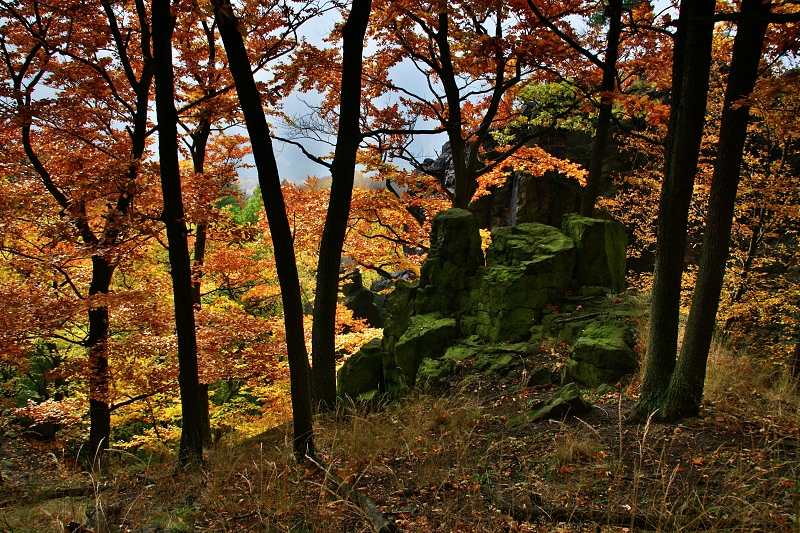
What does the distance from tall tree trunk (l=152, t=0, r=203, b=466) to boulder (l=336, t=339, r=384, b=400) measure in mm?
4212

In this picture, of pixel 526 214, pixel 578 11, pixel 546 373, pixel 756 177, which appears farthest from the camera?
pixel 526 214

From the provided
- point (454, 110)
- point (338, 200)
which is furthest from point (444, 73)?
point (338, 200)

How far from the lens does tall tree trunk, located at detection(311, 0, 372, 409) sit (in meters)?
5.55

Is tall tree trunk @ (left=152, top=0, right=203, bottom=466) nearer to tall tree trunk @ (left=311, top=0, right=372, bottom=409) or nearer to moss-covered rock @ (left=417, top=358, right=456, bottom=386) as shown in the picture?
tall tree trunk @ (left=311, top=0, right=372, bottom=409)

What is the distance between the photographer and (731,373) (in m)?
5.55

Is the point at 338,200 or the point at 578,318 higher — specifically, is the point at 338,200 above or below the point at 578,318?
above

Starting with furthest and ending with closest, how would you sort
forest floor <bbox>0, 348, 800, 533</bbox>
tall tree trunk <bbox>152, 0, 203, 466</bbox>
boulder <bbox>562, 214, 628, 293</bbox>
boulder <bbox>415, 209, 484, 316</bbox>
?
boulder <bbox>415, 209, 484, 316</bbox> → boulder <bbox>562, 214, 628, 293</bbox> → tall tree trunk <bbox>152, 0, 203, 466</bbox> → forest floor <bbox>0, 348, 800, 533</bbox>

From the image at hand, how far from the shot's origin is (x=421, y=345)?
866 centimetres

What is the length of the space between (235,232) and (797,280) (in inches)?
507

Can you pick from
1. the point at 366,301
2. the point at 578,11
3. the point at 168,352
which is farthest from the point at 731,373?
the point at 366,301

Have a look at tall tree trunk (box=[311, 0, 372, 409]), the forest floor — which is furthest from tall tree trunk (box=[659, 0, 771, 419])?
tall tree trunk (box=[311, 0, 372, 409])

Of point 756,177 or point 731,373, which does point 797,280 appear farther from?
point 731,373

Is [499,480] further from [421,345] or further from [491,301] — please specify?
[421,345]

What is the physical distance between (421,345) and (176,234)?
471 cm
